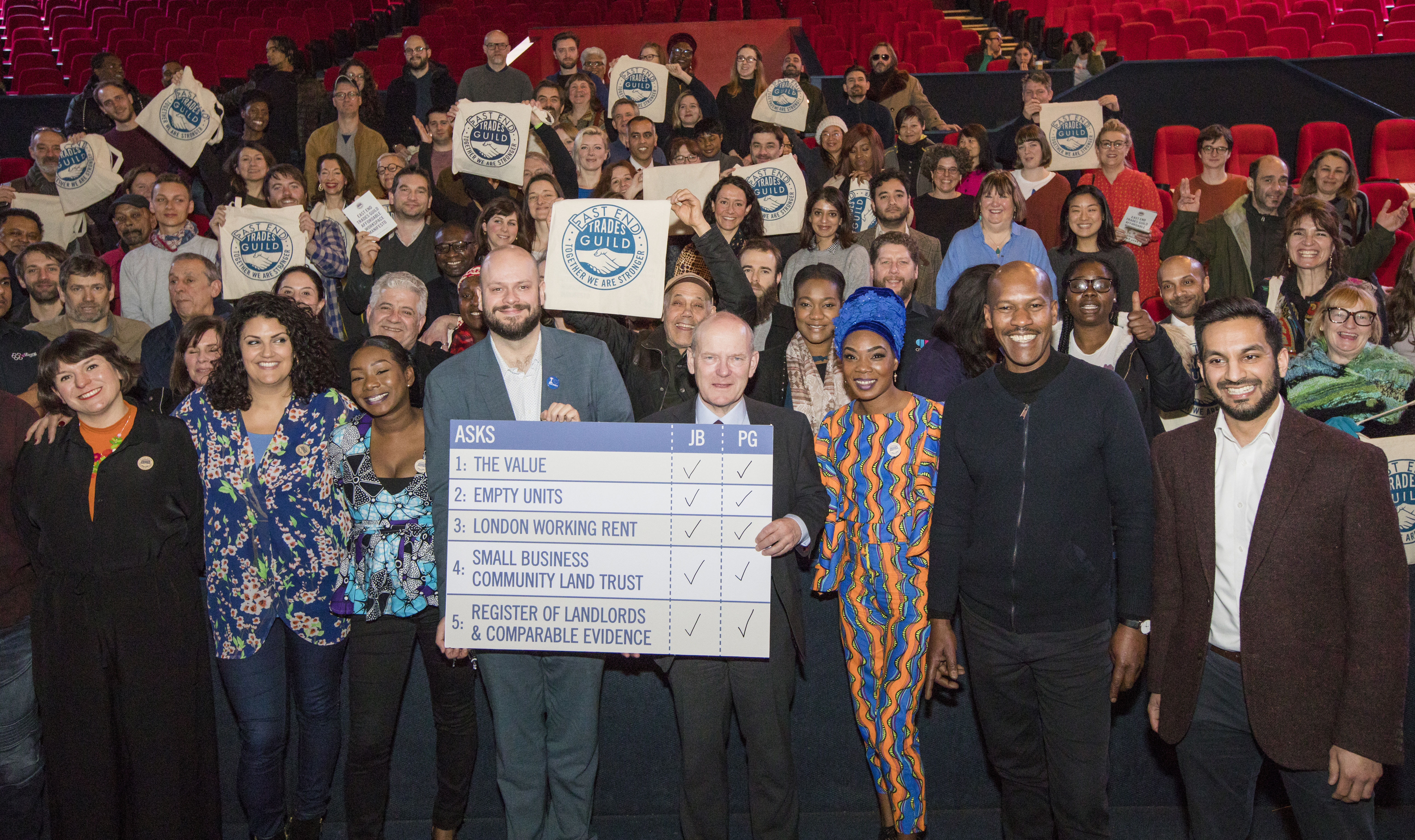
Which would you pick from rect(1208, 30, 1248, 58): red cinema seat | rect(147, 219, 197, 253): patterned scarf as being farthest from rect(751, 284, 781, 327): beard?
rect(1208, 30, 1248, 58): red cinema seat

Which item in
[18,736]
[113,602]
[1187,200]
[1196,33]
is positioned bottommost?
[18,736]

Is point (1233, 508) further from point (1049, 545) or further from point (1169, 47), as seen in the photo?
point (1169, 47)

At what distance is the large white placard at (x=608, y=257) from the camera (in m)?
3.81

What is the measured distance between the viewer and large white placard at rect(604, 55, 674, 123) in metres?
7.48

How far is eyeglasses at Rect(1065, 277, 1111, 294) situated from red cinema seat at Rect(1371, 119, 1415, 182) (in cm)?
657

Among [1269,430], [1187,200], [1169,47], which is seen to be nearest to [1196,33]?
[1169,47]

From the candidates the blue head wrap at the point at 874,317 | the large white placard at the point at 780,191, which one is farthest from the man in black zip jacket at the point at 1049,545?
the large white placard at the point at 780,191

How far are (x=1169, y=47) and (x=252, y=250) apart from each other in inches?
378

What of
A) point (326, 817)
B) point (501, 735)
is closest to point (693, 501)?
point (501, 735)

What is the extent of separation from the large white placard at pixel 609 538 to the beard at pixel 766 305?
1633mm

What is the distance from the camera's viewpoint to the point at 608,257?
383 cm

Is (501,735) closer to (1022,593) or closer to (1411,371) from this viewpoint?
(1022,593)

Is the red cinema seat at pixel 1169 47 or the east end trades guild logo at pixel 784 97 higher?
the red cinema seat at pixel 1169 47

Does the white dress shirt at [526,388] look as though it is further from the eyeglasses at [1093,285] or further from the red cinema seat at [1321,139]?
the red cinema seat at [1321,139]
